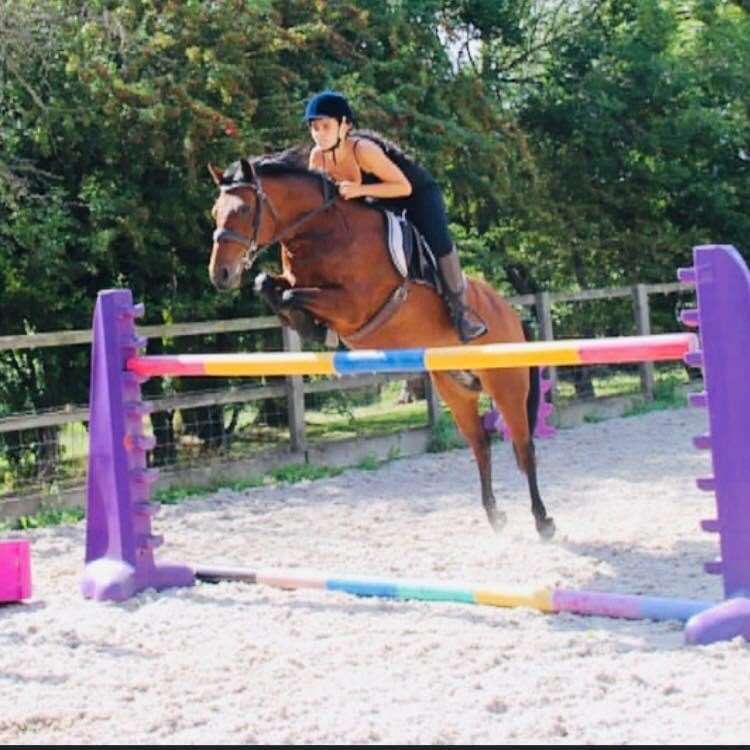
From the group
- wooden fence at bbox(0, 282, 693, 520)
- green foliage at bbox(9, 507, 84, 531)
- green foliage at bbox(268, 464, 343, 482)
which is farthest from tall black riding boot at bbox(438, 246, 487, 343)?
green foliage at bbox(268, 464, 343, 482)

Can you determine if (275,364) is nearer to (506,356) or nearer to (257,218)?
(257,218)

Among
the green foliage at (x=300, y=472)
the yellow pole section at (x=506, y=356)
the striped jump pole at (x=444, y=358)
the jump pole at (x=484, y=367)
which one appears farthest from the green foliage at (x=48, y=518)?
the yellow pole section at (x=506, y=356)

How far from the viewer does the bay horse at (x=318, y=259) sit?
5.30 metres

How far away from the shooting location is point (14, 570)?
5.45m

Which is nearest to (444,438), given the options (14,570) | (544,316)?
(544,316)

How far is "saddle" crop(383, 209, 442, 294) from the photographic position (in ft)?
19.2

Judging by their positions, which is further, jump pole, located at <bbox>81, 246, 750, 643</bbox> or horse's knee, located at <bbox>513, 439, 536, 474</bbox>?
horse's knee, located at <bbox>513, 439, 536, 474</bbox>

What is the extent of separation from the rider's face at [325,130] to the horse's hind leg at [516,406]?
176cm

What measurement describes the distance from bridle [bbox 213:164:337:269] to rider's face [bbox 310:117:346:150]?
0.56ft

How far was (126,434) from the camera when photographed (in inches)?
229

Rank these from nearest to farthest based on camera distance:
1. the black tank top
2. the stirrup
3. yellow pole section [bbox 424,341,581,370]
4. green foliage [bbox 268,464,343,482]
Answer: yellow pole section [bbox 424,341,581,370], the black tank top, the stirrup, green foliage [bbox 268,464,343,482]

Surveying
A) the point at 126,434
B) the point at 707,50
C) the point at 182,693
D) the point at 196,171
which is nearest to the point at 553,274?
the point at 707,50

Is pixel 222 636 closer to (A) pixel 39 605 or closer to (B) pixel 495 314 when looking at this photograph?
(A) pixel 39 605

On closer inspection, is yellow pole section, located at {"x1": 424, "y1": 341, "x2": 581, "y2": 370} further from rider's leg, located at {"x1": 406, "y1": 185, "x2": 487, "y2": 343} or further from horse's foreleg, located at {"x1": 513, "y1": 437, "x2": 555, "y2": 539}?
horse's foreleg, located at {"x1": 513, "y1": 437, "x2": 555, "y2": 539}
